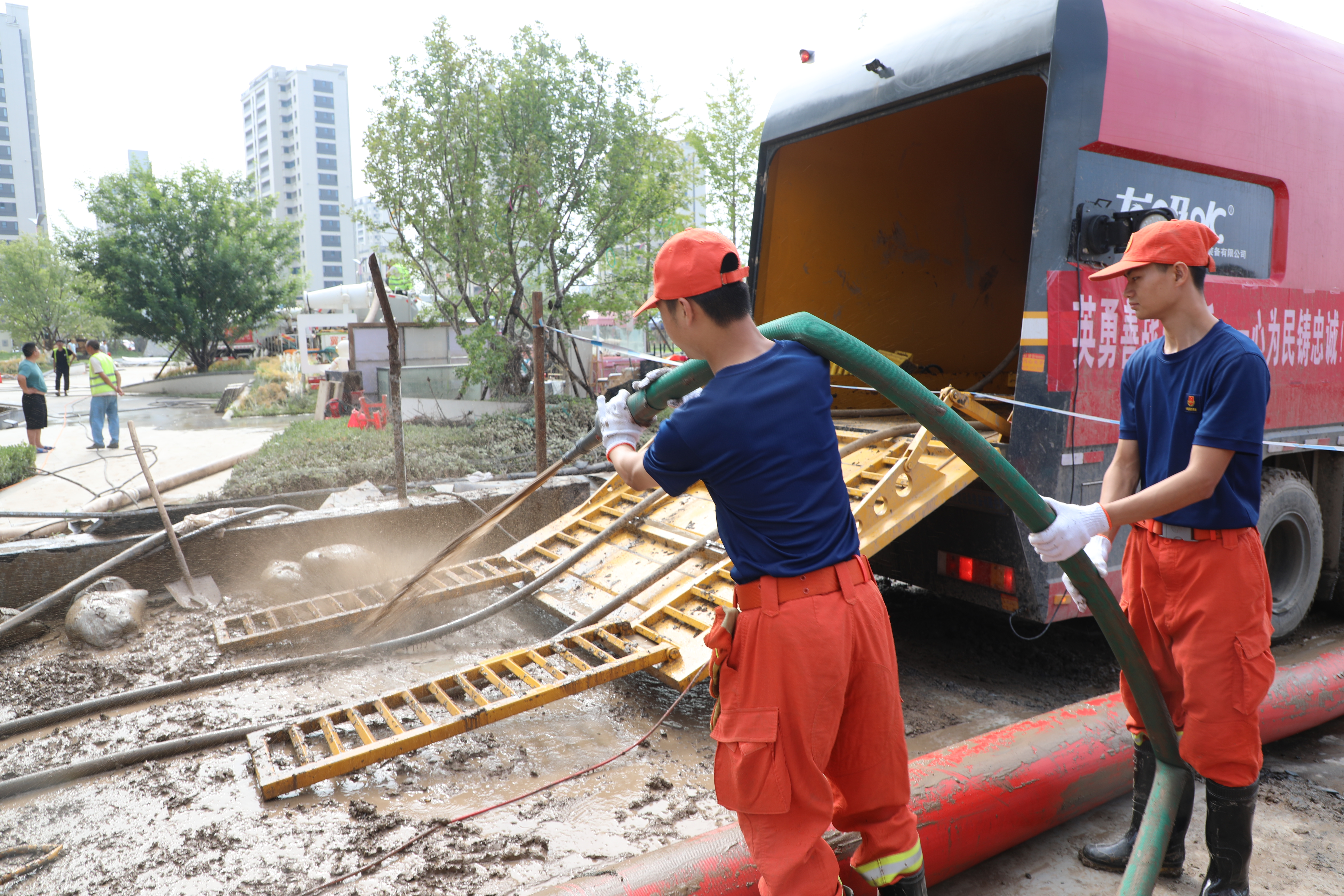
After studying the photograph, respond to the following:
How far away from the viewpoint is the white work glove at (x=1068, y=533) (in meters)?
2.19

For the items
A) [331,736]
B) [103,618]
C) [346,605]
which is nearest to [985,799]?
[331,736]

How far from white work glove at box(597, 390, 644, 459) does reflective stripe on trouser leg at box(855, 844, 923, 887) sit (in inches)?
49.4

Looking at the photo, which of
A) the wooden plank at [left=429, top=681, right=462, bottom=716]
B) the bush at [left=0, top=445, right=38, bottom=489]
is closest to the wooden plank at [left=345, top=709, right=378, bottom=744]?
the wooden plank at [left=429, top=681, right=462, bottom=716]

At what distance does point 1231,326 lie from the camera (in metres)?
3.57

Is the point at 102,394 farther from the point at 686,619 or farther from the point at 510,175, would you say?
the point at 686,619

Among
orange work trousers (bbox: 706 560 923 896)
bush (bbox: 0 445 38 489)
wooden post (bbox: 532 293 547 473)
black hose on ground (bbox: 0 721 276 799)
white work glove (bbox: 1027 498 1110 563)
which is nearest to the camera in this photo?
orange work trousers (bbox: 706 560 923 896)

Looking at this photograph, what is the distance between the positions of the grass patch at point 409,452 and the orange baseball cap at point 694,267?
6.39 meters

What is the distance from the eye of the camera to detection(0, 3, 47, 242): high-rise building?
3873 inches

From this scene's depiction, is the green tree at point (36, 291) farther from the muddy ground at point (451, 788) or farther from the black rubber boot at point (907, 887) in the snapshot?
the black rubber boot at point (907, 887)

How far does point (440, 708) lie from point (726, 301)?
9.00 feet

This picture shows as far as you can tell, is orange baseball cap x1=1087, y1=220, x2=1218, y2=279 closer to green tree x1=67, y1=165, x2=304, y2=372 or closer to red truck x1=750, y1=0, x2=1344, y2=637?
red truck x1=750, y1=0, x2=1344, y2=637

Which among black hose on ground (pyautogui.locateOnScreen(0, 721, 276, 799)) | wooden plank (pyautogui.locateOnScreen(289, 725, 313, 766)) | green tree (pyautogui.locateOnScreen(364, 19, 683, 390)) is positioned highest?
green tree (pyautogui.locateOnScreen(364, 19, 683, 390))

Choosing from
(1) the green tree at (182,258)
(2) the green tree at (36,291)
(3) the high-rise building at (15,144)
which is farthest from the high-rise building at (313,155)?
(1) the green tree at (182,258)

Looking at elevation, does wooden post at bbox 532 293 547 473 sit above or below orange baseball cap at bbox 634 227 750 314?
below
